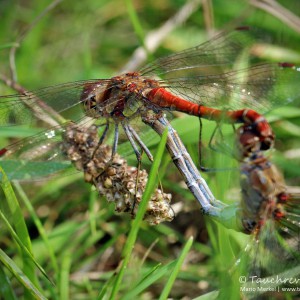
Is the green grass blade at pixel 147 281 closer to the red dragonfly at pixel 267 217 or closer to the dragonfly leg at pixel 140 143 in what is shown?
the red dragonfly at pixel 267 217

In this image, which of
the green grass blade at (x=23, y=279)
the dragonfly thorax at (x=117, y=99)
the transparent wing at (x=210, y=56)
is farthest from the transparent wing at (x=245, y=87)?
the green grass blade at (x=23, y=279)

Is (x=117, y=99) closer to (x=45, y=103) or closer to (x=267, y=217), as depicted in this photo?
(x=45, y=103)

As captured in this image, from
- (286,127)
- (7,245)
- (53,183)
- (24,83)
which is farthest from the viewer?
(24,83)

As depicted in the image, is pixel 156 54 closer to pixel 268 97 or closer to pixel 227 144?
pixel 268 97

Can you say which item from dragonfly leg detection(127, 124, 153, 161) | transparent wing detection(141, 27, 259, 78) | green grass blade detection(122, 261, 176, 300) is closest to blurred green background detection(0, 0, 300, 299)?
green grass blade detection(122, 261, 176, 300)

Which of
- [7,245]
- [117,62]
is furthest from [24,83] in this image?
[7,245]

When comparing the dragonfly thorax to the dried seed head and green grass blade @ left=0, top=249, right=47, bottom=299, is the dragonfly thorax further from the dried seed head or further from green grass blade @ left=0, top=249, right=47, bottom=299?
green grass blade @ left=0, top=249, right=47, bottom=299

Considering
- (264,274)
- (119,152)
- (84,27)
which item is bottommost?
(264,274)
